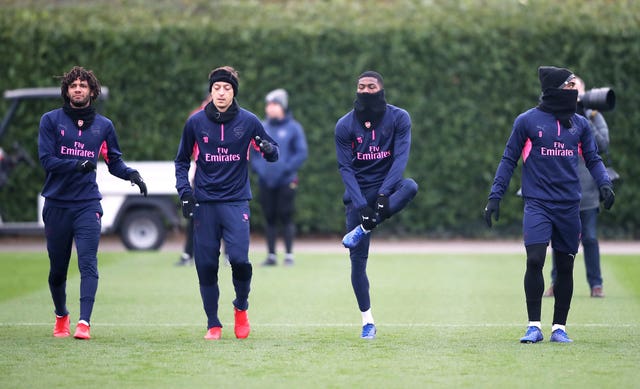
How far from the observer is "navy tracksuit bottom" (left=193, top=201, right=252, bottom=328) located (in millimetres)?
8867

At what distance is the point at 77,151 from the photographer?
A: 905 centimetres

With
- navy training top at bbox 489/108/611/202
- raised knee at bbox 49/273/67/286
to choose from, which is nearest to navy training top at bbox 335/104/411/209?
navy training top at bbox 489/108/611/202

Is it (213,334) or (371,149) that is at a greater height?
(371,149)

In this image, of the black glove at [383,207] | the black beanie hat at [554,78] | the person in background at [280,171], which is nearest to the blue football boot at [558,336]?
the black glove at [383,207]

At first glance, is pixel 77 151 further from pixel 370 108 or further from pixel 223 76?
pixel 370 108

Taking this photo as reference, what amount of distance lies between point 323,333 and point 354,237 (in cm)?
111

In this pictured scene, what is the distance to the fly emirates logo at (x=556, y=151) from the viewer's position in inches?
335

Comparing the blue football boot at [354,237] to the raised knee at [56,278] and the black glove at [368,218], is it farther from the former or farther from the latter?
the raised knee at [56,278]

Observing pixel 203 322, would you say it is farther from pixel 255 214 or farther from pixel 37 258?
pixel 255 214

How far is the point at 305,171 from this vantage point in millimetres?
18422

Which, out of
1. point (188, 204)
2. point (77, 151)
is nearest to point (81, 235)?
point (77, 151)

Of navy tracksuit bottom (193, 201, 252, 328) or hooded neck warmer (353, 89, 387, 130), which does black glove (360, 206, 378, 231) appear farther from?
navy tracksuit bottom (193, 201, 252, 328)

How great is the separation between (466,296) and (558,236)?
354cm

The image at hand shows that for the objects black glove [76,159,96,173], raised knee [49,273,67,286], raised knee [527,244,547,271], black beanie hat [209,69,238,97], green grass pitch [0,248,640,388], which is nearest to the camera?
green grass pitch [0,248,640,388]
